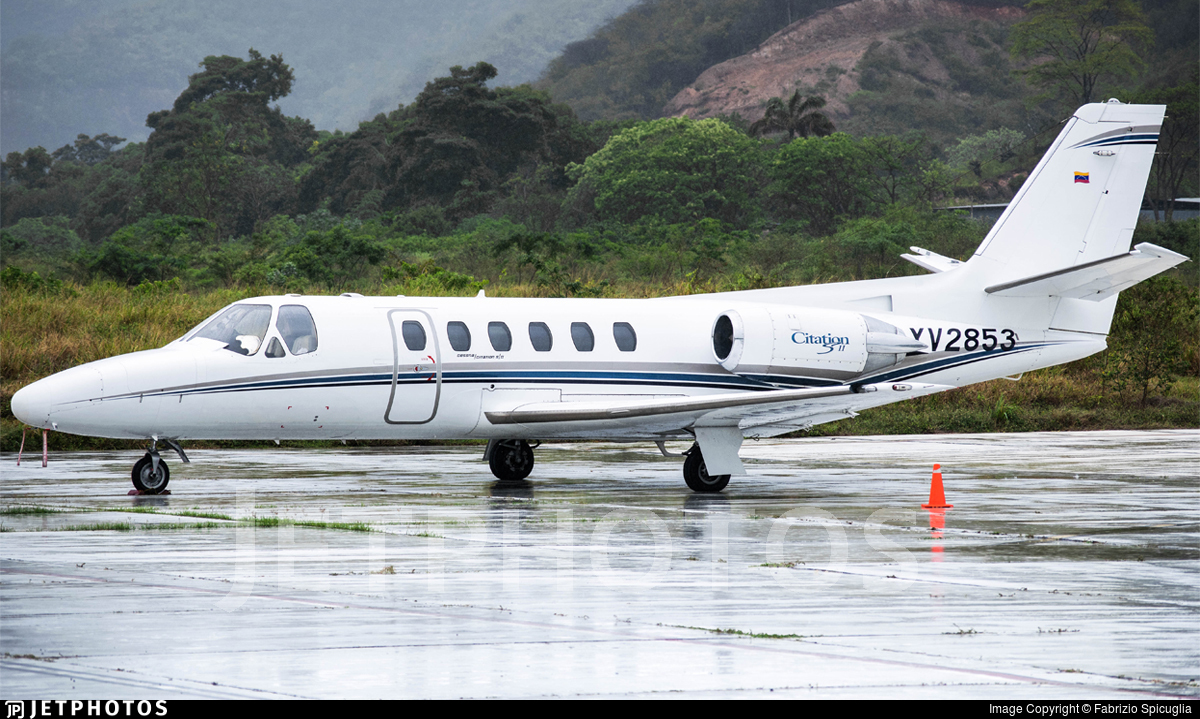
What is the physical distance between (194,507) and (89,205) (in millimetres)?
88428

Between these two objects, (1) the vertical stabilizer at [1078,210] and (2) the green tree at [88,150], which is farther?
(2) the green tree at [88,150]

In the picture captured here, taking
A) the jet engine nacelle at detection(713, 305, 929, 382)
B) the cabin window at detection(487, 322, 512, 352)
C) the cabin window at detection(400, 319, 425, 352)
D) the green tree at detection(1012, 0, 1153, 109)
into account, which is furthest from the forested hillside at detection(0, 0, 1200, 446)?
the cabin window at detection(487, 322, 512, 352)

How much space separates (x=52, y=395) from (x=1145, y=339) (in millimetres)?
24461

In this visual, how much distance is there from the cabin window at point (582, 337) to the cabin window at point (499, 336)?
93 centimetres

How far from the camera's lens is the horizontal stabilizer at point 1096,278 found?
17547mm

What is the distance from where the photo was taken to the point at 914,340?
19.1 meters

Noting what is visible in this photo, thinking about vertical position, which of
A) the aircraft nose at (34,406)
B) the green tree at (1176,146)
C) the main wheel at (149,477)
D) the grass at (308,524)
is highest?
the green tree at (1176,146)

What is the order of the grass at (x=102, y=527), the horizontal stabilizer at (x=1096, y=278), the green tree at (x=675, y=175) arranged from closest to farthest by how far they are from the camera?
the grass at (x=102, y=527), the horizontal stabilizer at (x=1096, y=278), the green tree at (x=675, y=175)

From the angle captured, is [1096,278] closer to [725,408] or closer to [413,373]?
[725,408]

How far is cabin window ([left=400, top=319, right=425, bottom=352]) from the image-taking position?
55.4 feet

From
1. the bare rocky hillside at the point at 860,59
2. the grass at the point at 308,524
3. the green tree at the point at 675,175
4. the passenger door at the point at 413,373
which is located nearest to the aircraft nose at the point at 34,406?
the grass at the point at 308,524

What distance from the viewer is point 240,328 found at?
16.2 metres

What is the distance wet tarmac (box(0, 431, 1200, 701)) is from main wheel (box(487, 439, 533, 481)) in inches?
35.0

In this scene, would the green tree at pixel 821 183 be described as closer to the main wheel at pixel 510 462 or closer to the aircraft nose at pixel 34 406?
the main wheel at pixel 510 462
